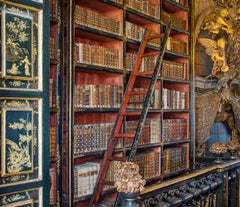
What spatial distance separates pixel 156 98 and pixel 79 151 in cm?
136

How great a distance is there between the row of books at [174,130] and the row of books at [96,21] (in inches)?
53.5

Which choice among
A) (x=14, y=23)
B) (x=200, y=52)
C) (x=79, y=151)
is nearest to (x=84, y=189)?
(x=79, y=151)

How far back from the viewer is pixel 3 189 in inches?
66.5

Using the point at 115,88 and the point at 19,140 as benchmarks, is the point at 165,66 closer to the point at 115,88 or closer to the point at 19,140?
Answer: the point at 115,88

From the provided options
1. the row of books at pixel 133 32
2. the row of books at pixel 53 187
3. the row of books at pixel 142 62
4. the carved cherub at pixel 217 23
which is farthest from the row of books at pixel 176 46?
the row of books at pixel 53 187

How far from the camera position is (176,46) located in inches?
173

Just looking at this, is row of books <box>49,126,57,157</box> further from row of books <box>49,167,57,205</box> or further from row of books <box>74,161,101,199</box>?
row of books <box>74,161,101,199</box>

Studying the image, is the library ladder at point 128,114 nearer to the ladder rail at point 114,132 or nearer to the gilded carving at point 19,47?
the ladder rail at point 114,132

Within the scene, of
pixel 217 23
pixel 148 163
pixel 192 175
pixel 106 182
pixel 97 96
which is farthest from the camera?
pixel 217 23

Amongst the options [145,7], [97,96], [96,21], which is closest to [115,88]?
[97,96]

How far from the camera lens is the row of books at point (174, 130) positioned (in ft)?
13.6

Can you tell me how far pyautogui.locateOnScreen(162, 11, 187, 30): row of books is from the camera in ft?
13.8

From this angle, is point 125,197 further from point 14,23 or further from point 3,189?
point 14,23

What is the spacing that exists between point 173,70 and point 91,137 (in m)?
1.70
